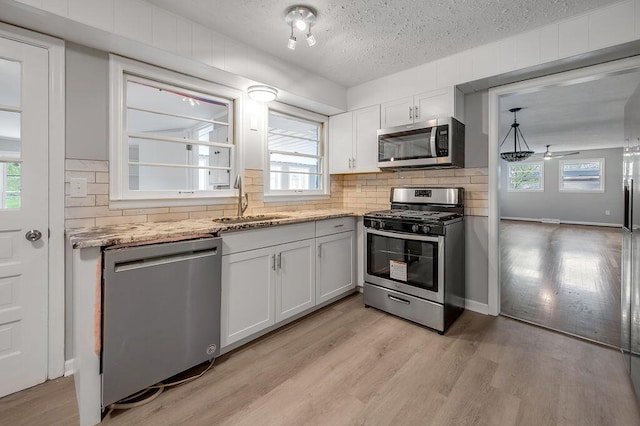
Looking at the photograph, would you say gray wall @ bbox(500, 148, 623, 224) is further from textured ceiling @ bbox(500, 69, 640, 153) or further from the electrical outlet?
the electrical outlet

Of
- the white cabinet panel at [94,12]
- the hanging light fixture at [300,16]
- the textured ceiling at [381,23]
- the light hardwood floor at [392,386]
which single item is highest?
the textured ceiling at [381,23]

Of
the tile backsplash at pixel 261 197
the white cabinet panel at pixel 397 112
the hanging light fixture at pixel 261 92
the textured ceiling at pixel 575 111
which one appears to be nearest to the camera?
the tile backsplash at pixel 261 197

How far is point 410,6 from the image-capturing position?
1.96m

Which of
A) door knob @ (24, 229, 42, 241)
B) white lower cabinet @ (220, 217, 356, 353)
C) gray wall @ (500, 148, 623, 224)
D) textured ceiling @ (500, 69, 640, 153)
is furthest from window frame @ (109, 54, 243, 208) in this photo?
gray wall @ (500, 148, 623, 224)

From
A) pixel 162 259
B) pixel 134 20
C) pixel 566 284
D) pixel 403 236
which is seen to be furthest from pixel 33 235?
pixel 566 284

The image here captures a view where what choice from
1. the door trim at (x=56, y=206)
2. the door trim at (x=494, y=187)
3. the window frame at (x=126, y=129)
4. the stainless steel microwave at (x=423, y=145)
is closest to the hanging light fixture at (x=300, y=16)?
the window frame at (x=126, y=129)

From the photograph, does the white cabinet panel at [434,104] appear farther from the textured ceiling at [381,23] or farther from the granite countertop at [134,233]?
the granite countertop at [134,233]

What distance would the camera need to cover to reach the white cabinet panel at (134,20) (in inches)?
70.7

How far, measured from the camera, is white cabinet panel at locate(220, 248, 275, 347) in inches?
79.2

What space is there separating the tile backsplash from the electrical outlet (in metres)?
0.02

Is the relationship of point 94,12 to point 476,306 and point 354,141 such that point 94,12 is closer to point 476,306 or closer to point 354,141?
point 354,141

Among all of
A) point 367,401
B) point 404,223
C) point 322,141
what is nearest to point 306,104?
point 322,141

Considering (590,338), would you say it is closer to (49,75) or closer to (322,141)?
(322,141)

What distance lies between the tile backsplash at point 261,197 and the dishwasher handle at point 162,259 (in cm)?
71
